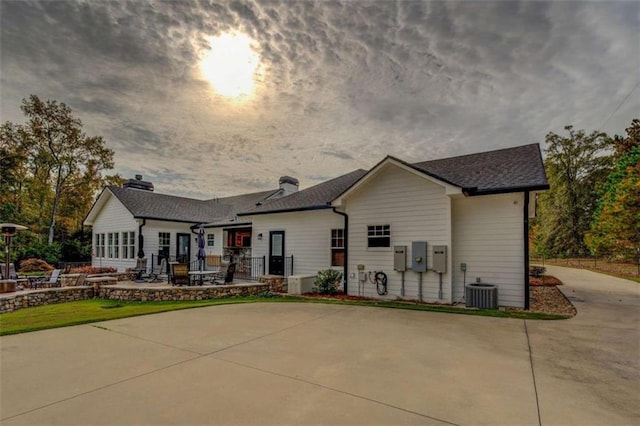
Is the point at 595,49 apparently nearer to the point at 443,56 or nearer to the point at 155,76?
the point at 443,56

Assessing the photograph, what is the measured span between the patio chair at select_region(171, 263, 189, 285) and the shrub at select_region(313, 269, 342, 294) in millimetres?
4825

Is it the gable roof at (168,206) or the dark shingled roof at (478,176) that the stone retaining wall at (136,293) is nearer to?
the dark shingled roof at (478,176)

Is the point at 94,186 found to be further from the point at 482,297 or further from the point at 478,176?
the point at 482,297

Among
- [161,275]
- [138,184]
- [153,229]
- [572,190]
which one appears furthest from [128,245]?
[572,190]

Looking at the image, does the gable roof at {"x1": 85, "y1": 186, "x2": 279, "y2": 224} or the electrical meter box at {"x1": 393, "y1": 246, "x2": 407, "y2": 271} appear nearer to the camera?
the electrical meter box at {"x1": 393, "y1": 246, "x2": 407, "y2": 271}

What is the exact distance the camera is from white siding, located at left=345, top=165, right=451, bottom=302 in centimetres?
934

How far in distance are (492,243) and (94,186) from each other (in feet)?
104

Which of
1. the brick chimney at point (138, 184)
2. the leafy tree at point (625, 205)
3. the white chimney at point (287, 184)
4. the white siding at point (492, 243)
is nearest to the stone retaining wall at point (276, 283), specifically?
the white siding at point (492, 243)

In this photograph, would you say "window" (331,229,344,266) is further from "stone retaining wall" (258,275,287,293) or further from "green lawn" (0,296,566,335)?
"green lawn" (0,296,566,335)

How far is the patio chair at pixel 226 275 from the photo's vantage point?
12.4 m

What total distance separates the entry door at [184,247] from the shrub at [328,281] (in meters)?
11.0

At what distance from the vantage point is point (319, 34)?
33.1 ft

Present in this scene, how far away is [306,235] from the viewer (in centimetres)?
1290

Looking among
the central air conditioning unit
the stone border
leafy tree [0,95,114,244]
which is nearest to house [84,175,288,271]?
the stone border
